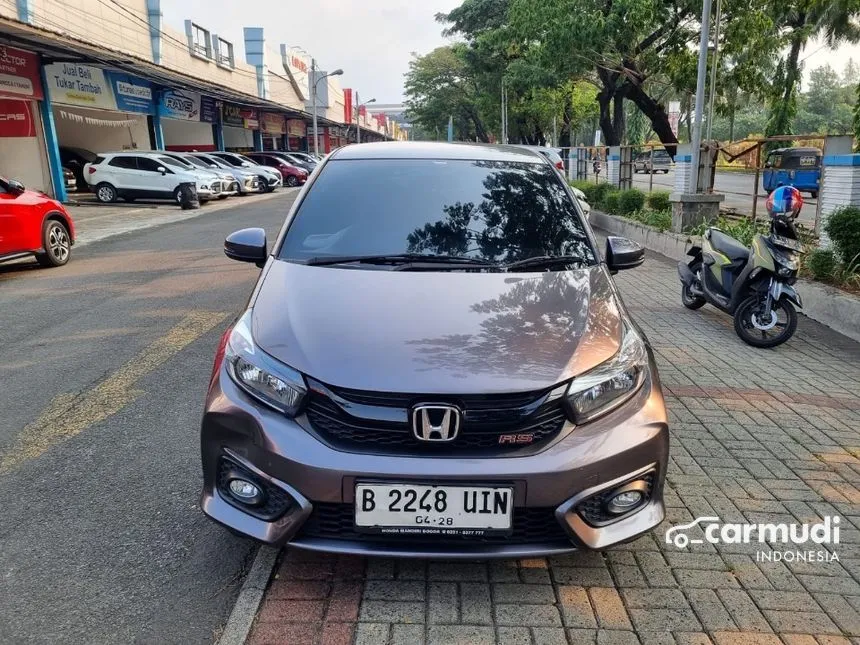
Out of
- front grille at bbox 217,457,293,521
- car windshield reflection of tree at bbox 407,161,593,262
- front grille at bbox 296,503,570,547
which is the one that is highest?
car windshield reflection of tree at bbox 407,161,593,262

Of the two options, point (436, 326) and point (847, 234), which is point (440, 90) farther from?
point (436, 326)

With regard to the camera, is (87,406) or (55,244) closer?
(87,406)

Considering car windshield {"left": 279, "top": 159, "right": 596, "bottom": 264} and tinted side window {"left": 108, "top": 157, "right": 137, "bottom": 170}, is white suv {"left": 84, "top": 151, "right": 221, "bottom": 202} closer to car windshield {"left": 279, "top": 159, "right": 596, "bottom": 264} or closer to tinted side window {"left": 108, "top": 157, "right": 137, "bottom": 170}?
tinted side window {"left": 108, "top": 157, "right": 137, "bottom": 170}

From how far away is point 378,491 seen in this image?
2.34 m

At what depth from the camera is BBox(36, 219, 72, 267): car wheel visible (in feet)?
31.5

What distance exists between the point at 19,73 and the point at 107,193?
4.19 metres

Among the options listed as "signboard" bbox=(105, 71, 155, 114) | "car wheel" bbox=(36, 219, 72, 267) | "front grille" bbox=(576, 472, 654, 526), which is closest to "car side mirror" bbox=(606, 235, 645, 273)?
"front grille" bbox=(576, 472, 654, 526)

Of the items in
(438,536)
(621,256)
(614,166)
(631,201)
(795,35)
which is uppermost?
(795,35)

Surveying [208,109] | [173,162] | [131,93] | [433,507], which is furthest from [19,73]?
[433,507]

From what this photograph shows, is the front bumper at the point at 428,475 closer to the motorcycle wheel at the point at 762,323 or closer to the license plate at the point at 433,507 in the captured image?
the license plate at the point at 433,507

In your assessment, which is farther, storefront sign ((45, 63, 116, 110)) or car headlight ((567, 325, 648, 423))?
storefront sign ((45, 63, 116, 110))

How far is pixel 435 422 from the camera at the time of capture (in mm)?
2367

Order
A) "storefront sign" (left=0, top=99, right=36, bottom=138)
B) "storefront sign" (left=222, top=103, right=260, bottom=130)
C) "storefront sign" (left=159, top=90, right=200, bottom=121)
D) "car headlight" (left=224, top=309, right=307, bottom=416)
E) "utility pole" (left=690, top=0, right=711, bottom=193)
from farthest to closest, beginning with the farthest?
"storefront sign" (left=222, top=103, right=260, bottom=130)
"storefront sign" (left=159, top=90, right=200, bottom=121)
"storefront sign" (left=0, top=99, right=36, bottom=138)
"utility pole" (left=690, top=0, right=711, bottom=193)
"car headlight" (left=224, top=309, right=307, bottom=416)

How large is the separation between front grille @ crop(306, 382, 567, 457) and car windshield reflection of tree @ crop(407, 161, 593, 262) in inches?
43.6
